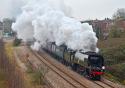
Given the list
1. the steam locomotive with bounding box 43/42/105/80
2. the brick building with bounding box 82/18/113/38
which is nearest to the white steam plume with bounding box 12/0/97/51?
the steam locomotive with bounding box 43/42/105/80

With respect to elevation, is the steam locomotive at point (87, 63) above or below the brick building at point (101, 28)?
below

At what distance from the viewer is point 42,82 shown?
31891 millimetres

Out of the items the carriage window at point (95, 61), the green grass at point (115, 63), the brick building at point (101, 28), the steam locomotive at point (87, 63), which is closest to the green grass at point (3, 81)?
the steam locomotive at point (87, 63)

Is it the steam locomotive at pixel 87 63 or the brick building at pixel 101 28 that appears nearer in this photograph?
the steam locomotive at pixel 87 63

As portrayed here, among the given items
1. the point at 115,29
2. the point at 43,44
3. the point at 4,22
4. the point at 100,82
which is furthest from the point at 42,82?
the point at 4,22

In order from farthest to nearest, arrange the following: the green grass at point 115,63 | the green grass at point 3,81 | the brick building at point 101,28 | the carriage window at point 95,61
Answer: the brick building at point 101,28, the green grass at point 115,63, the carriage window at point 95,61, the green grass at point 3,81

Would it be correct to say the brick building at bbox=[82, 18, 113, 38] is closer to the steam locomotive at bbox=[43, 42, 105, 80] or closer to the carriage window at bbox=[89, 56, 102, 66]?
the steam locomotive at bbox=[43, 42, 105, 80]

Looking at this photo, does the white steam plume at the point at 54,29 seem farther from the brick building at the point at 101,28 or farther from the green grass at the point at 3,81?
the brick building at the point at 101,28

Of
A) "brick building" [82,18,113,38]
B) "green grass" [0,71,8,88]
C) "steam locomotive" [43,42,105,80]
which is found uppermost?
"brick building" [82,18,113,38]

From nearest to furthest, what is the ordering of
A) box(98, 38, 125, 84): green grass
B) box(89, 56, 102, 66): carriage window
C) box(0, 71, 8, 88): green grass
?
box(0, 71, 8, 88): green grass → box(89, 56, 102, 66): carriage window → box(98, 38, 125, 84): green grass

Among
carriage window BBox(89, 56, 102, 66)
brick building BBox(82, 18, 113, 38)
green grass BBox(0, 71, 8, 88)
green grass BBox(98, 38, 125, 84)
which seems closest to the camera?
green grass BBox(0, 71, 8, 88)

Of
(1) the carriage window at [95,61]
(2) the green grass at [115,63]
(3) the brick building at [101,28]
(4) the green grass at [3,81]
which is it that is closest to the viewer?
(4) the green grass at [3,81]

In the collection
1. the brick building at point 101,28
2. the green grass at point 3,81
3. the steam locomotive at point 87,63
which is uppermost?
the brick building at point 101,28

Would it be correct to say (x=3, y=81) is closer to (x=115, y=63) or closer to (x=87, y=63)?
(x=87, y=63)
